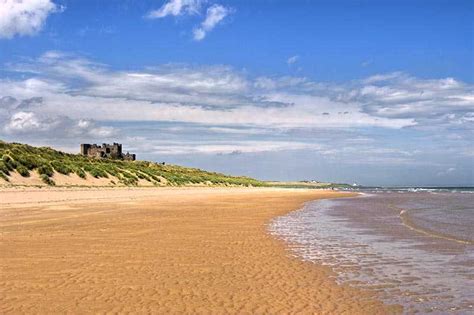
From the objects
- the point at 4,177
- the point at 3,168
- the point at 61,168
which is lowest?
the point at 4,177

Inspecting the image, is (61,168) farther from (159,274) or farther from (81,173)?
(159,274)

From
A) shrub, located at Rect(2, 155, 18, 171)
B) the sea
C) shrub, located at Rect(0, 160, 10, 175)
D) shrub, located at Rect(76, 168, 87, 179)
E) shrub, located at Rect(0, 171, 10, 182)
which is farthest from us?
shrub, located at Rect(76, 168, 87, 179)

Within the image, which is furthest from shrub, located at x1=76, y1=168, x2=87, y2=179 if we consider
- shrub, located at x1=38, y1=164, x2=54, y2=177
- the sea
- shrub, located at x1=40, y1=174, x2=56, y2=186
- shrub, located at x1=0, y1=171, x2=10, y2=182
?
the sea

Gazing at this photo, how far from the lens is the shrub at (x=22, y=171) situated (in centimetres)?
3957

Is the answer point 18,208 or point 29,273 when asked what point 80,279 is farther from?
point 18,208

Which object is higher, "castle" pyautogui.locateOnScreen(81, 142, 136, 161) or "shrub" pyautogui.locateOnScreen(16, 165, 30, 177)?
"castle" pyautogui.locateOnScreen(81, 142, 136, 161)

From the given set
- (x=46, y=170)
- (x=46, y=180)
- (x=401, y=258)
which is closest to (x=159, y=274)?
(x=401, y=258)

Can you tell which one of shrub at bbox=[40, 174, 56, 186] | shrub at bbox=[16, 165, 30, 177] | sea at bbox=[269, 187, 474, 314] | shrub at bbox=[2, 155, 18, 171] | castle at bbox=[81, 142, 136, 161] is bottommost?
sea at bbox=[269, 187, 474, 314]

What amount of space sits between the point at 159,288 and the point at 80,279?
176cm

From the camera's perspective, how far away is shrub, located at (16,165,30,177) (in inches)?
1558

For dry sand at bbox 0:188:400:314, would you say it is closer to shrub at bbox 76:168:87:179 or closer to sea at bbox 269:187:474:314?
sea at bbox 269:187:474:314

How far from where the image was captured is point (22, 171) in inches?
1563

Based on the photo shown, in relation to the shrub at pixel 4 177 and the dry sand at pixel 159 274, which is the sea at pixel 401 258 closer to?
the dry sand at pixel 159 274

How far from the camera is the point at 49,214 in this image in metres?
23.5
